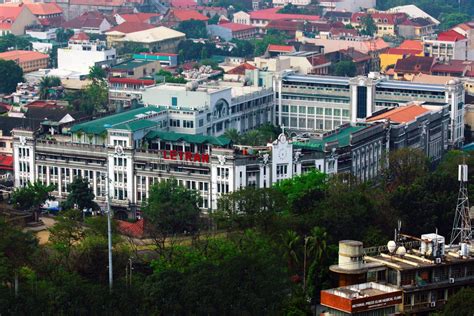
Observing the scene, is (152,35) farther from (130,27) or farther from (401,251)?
(401,251)

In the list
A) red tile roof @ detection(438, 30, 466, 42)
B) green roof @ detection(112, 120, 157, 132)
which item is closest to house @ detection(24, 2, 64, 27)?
red tile roof @ detection(438, 30, 466, 42)

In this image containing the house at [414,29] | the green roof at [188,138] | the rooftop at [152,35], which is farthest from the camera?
the house at [414,29]

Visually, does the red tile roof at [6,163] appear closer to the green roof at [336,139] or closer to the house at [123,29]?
the green roof at [336,139]

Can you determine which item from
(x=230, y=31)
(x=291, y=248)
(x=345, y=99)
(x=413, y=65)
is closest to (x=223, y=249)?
(x=291, y=248)

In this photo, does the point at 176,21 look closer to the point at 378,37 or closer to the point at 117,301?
the point at 378,37

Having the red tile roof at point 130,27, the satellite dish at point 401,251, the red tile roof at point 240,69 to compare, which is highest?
the satellite dish at point 401,251

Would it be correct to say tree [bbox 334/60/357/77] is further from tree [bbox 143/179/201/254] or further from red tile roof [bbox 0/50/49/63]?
tree [bbox 143/179/201/254]

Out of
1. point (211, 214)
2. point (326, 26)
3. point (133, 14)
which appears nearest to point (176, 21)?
point (133, 14)

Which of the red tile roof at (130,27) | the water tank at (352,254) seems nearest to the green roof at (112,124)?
the water tank at (352,254)
